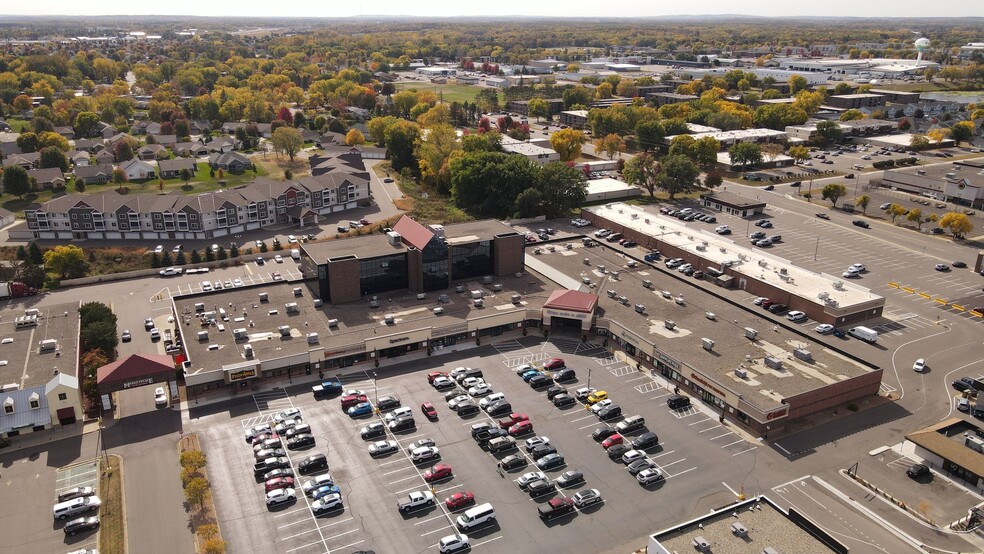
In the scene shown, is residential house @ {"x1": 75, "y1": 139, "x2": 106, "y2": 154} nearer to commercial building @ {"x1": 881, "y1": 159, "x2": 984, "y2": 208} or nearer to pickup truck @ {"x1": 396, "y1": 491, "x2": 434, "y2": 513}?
pickup truck @ {"x1": 396, "y1": 491, "x2": 434, "y2": 513}

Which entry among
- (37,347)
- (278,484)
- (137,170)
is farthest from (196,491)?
(137,170)

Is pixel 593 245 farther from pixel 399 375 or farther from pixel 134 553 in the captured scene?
pixel 134 553

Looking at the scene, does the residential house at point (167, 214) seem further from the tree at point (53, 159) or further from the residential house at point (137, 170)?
the tree at point (53, 159)

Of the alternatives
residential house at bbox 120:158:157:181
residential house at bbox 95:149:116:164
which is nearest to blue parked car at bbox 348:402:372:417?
residential house at bbox 120:158:157:181

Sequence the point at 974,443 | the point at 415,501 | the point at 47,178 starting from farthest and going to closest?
the point at 47,178 → the point at 974,443 → the point at 415,501

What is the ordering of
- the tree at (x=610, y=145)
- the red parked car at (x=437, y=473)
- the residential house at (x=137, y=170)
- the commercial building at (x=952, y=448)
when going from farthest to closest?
the tree at (x=610, y=145) → the residential house at (x=137, y=170) → the commercial building at (x=952, y=448) → the red parked car at (x=437, y=473)

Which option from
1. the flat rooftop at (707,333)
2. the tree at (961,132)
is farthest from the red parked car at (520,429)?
the tree at (961,132)

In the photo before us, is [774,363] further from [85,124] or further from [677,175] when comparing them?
[85,124]
